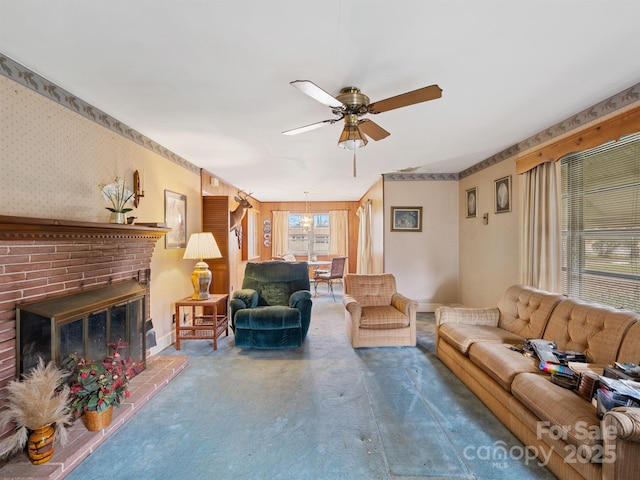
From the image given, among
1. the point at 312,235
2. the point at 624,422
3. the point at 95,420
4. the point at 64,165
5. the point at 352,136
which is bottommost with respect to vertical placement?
the point at 95,420

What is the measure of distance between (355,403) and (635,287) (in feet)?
7.83

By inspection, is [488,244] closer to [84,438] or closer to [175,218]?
[175,218]

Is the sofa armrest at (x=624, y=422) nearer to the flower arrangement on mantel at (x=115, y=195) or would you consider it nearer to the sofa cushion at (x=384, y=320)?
the sofa cushion at (x=384, y=320)

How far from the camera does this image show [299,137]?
311cm

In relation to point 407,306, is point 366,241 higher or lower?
higher

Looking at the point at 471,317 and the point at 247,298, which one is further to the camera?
the point at 247,298

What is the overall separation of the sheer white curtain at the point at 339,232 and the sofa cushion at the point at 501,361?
622cm

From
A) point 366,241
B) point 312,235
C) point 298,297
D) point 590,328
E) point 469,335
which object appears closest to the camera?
point 590,328

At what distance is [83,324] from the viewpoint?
2.08 m

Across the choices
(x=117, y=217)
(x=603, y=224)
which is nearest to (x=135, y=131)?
(x=117, y=217)

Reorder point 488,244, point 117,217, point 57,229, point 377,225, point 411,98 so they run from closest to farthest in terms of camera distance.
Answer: point 411,98 < point 57,229 < point 117,217 < point 488,244 < point 377,225

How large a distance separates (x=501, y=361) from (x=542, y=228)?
1654mm

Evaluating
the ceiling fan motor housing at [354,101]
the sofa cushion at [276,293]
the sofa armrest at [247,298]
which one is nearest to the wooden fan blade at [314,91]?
the ceiling fan motor housing at [354,101]

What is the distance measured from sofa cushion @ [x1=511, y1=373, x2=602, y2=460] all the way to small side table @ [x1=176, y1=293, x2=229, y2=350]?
9.83ft
